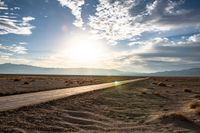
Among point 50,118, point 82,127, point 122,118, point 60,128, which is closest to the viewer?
point 60,128

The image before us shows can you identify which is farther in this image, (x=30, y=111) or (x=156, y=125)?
(x=30, y=111)

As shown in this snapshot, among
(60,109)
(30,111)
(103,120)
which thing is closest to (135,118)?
(103,120)

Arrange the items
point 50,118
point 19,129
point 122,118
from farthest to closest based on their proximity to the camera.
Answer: point 122,118, point 50,118, point 19,129

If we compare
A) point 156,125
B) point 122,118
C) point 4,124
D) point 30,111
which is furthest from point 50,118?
point 156,125

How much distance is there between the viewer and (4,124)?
392 inches

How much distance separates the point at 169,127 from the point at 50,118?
578 centimetres

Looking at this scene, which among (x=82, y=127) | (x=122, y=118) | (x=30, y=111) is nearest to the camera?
(x=82, y=127)

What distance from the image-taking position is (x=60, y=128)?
1039cm

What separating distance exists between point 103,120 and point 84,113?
1711 mm

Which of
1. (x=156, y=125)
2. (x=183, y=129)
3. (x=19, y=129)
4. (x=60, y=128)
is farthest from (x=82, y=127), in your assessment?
(x=183, y=129)

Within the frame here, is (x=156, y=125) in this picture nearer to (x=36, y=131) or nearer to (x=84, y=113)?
(x=84, y=113)

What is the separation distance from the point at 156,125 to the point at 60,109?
584cm

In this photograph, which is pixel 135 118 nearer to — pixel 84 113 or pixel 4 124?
pixel 84 113

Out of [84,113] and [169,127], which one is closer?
[169,127]
